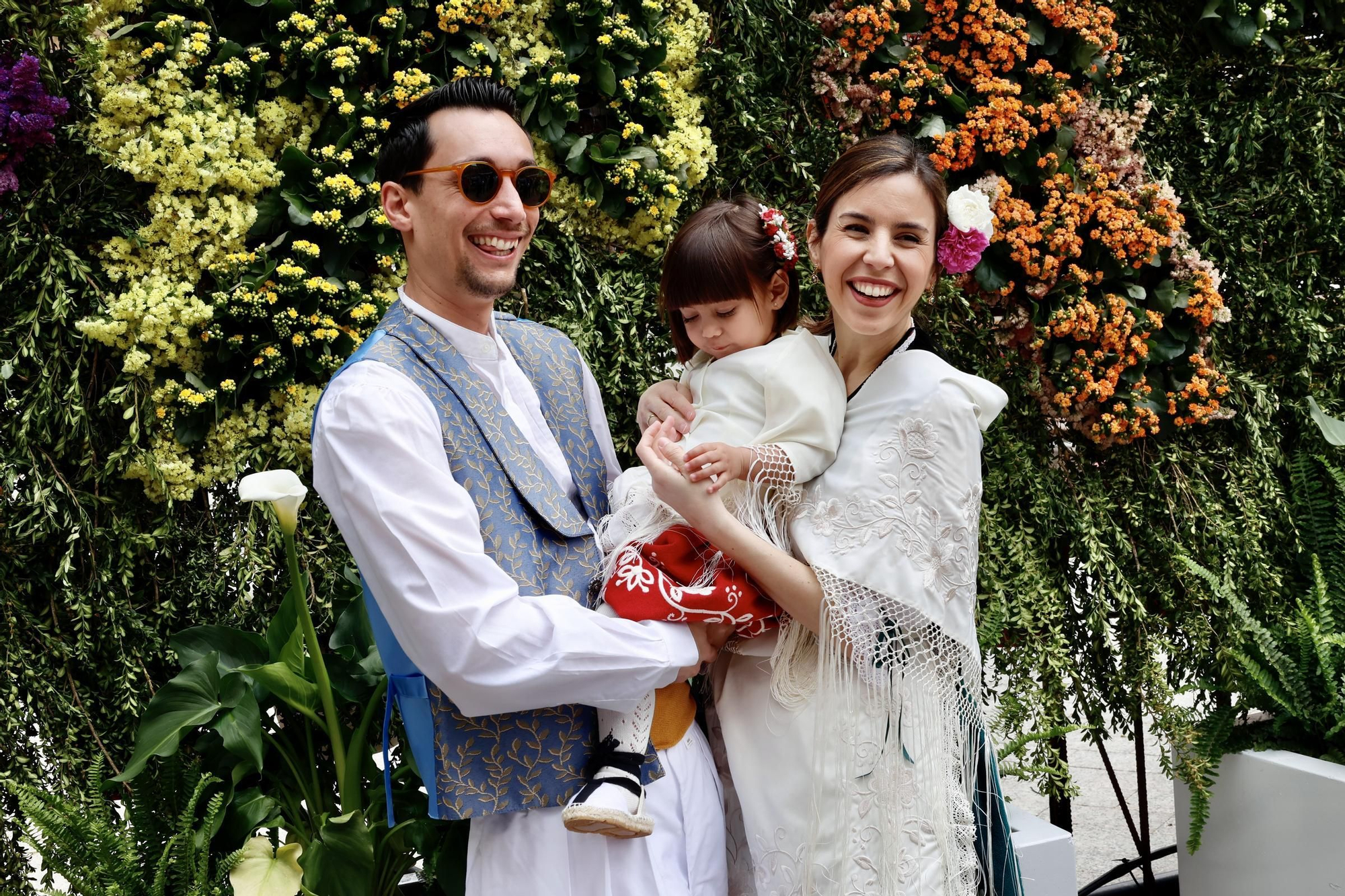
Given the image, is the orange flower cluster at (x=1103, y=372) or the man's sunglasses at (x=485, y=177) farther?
the orange flower cluster at (x=1103, y=372)

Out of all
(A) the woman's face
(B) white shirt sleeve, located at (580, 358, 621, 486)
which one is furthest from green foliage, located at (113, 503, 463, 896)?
(A) the woman's face

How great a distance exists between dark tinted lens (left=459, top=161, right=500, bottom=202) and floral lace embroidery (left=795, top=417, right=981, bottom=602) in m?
0.78

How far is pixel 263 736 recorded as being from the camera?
2.34 m

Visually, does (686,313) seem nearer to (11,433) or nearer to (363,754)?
(363,754)

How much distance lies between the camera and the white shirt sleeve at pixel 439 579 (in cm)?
151

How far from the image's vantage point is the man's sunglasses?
5.80 ft

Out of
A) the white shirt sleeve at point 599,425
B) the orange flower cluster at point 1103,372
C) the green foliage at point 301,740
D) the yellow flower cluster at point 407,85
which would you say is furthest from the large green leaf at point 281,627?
the orange flower cluster at point 1103,372

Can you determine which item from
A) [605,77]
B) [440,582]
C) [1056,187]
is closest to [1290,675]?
[1056,187]

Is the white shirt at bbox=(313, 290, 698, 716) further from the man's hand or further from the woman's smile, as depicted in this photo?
the woman's smile

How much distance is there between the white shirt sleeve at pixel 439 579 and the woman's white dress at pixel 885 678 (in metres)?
0.36

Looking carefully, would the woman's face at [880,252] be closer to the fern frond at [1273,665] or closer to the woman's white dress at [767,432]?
the woman's white dress at [767,432]

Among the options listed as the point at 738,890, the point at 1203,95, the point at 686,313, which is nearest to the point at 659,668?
the point at 738,890

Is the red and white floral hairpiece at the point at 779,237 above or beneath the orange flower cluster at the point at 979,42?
beneath

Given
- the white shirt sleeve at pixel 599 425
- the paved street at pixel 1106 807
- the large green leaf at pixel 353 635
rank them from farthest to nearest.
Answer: the paved street at pixel 1106 807
the large green leaf at pixel 353 635
the white shirt sleeve at pixel 599 425
